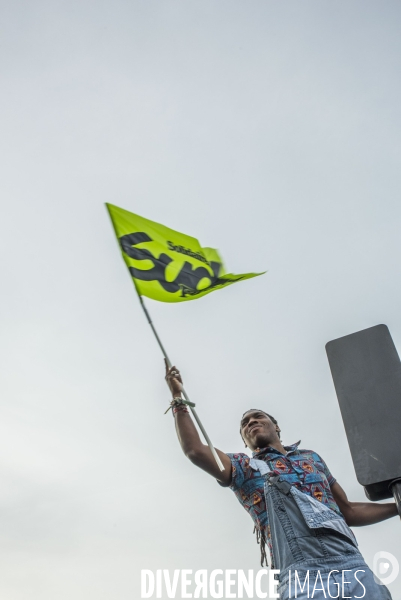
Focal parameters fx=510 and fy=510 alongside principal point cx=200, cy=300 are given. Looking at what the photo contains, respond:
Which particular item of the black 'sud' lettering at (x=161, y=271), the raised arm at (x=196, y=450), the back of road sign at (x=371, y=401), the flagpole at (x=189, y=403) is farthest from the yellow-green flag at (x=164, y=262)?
the back of road sign at (x=371, y=401)

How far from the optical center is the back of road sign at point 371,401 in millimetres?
3062

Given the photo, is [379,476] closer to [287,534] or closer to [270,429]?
[287,534]

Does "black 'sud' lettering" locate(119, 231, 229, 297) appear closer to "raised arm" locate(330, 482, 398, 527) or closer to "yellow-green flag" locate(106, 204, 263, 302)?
"yellow-green flag" locate(106, 204, 263, 302)

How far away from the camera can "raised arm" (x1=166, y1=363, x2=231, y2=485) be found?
3.83m

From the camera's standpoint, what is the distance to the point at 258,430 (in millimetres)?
4523

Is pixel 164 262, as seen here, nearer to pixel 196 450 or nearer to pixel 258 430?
pixel 258 430

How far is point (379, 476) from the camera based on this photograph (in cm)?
301

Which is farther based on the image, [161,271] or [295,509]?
[161,271]

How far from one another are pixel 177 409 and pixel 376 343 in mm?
1645

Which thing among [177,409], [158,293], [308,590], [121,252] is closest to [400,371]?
[308,590]

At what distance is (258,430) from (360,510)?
3.38 ft

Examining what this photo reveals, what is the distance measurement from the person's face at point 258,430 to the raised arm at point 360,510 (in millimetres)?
656

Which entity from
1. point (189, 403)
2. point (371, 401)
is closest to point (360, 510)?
point (371, 401)

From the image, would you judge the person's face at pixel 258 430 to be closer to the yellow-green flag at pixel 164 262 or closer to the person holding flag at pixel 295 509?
the person holding flag at pixel 295 509
